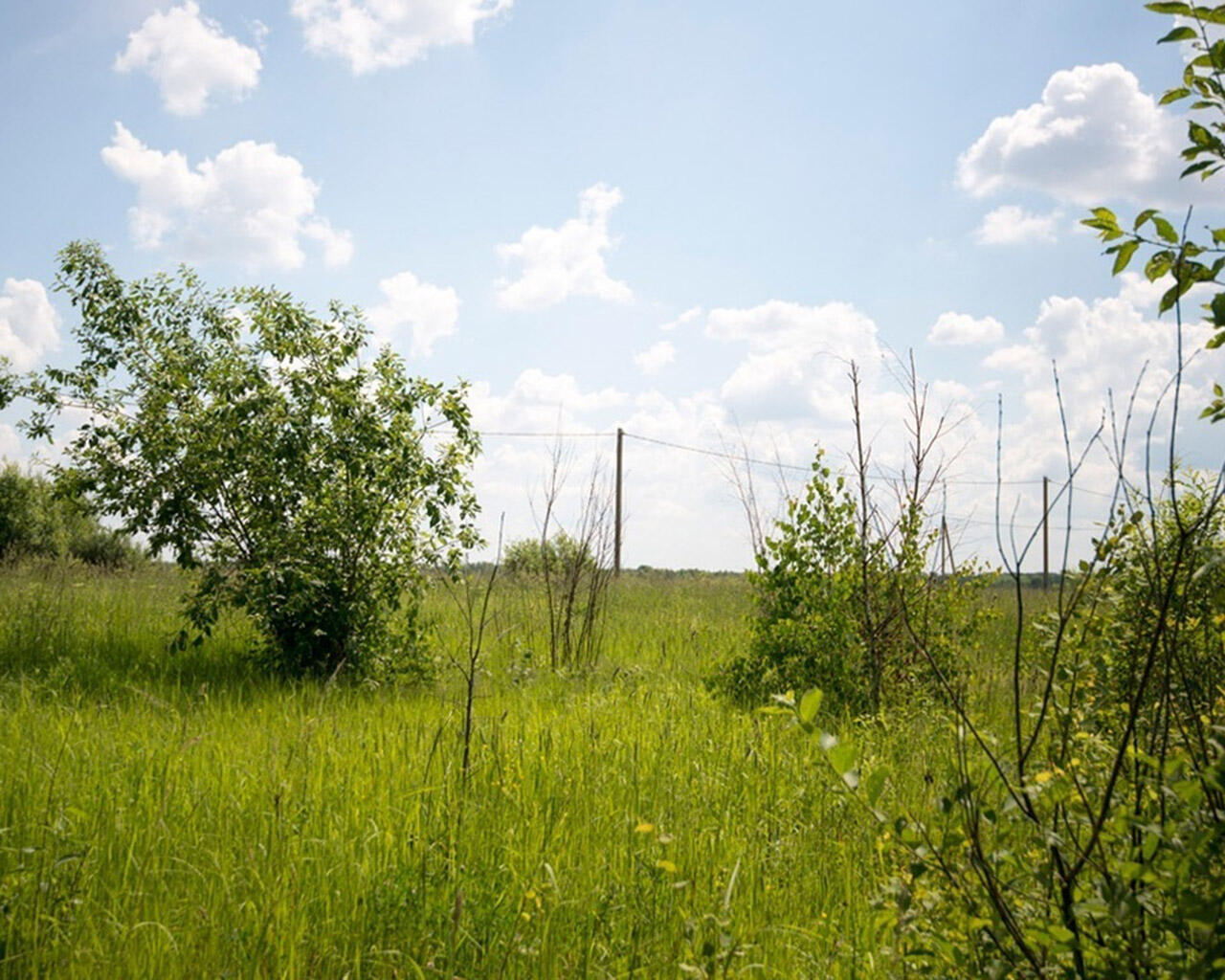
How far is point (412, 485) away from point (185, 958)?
541 centimetres

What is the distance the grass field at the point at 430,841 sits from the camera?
3004 millimetres

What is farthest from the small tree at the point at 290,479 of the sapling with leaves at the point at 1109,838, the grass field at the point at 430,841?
the sapling with leaves at the point at 1109,838

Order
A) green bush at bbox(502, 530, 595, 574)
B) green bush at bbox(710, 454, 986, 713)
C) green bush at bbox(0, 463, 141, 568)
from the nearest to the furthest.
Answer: green bush at bbox(710, 454, 986, 713) < green bush at bbox(502, 530, 595, 574) < green bush at bbox(0, 463, 141, 568)

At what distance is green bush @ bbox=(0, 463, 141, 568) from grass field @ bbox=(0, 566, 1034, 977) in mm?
17328

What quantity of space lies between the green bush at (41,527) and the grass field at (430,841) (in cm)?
1733

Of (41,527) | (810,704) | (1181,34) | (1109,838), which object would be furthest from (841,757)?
(41,527)

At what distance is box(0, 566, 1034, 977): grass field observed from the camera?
3004 mm

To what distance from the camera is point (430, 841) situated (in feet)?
12.0

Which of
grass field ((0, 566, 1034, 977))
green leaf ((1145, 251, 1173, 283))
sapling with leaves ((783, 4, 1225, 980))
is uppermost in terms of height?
green leaf ((1145, 251, 1173, 283))

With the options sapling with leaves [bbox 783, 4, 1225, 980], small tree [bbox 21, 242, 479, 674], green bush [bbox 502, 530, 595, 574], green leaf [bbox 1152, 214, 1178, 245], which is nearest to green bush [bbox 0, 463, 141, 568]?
green bush [bbox 502, 530, 595, 574]

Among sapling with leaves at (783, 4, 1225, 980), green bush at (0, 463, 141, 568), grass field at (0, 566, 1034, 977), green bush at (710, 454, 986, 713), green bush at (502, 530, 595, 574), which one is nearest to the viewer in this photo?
sapling with leaves at (783, 4, 1225, 980)

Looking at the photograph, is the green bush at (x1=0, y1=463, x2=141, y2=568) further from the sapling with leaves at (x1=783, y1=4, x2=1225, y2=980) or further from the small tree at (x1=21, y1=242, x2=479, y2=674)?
the sapling with leaves at (x1=783, y1=4, x2=1225, y2=980)

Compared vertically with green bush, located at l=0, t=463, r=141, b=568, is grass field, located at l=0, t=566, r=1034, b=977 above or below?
below

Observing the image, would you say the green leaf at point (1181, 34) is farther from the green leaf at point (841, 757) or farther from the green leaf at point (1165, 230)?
the green leaf at point (841, 757)
